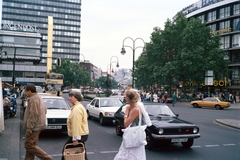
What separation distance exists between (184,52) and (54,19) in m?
97.1

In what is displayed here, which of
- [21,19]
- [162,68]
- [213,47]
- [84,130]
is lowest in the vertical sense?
[84,130]

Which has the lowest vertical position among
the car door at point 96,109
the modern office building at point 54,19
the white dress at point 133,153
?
the car door at point 96,109

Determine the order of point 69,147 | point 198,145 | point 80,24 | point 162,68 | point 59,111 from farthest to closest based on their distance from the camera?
point 80,24, point 162,68, point 59,111, point 198,145, point 69,147

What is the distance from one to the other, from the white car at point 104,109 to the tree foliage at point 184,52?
95.2 feet

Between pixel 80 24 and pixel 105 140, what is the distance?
129 m

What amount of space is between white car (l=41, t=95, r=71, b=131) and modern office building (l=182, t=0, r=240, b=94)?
44359mm

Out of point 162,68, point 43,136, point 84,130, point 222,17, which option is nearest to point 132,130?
point 84,130

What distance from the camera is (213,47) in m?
45.3

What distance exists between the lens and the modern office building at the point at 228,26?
51938 mm

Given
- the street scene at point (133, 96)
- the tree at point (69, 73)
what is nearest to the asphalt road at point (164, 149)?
the street scene at point (133, 96)

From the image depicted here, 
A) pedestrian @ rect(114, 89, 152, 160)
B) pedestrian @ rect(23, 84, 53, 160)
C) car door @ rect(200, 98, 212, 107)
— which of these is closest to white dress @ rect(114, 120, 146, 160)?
pedestrian @ rect(114, 89, 152, 160)

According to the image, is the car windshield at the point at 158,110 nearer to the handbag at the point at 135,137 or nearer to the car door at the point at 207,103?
the handbag at the point at 135,137

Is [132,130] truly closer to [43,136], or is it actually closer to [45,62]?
[43,136]


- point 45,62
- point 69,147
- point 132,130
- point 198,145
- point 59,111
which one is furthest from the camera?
point 45,62
